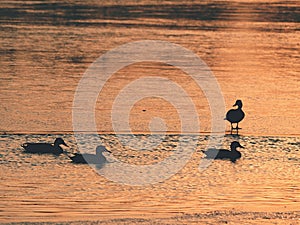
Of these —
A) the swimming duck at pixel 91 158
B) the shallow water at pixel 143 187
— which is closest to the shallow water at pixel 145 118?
the shallow water at pixel 143 187

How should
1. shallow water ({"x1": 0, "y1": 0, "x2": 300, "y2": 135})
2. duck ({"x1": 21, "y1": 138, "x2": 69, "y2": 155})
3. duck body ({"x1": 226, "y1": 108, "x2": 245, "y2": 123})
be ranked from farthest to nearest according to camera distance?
1. shallow water ({"x1": 0, "y1": 0, "x2": 300, "y2": 135})
2. duck body ({"x1": 226, "y1": 108, "x2": 245, "y2": 123})
3. duck ({"x1": 21, "y1": 138, "x2": 69, "y2": 155})

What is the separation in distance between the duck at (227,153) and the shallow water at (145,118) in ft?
0.35

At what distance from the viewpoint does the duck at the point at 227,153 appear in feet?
43.5

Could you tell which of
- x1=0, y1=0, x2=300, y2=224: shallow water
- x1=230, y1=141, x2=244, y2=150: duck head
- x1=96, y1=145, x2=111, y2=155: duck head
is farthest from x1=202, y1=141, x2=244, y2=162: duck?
x1=96, y1=145, x2=111, y2=155: duck head

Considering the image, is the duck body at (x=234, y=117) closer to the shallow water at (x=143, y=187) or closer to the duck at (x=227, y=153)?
the shallow water at (x=143, y=187)

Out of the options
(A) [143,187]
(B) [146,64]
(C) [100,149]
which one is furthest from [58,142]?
(B) [146,64]

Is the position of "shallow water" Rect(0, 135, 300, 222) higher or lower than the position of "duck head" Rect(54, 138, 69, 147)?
lower

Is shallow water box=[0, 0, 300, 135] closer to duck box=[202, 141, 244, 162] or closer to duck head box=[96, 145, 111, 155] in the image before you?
duck box=[202, 141, 244, 162]

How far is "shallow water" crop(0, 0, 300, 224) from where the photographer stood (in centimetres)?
1135

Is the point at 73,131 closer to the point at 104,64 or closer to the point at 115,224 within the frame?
the point at 115,224

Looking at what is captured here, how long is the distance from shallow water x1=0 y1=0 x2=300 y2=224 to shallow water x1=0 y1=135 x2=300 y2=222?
1 centimetres

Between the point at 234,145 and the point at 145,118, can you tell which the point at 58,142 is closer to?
the point at 234,145

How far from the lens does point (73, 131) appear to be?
1474 cm

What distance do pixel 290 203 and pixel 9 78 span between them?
9.76 m
